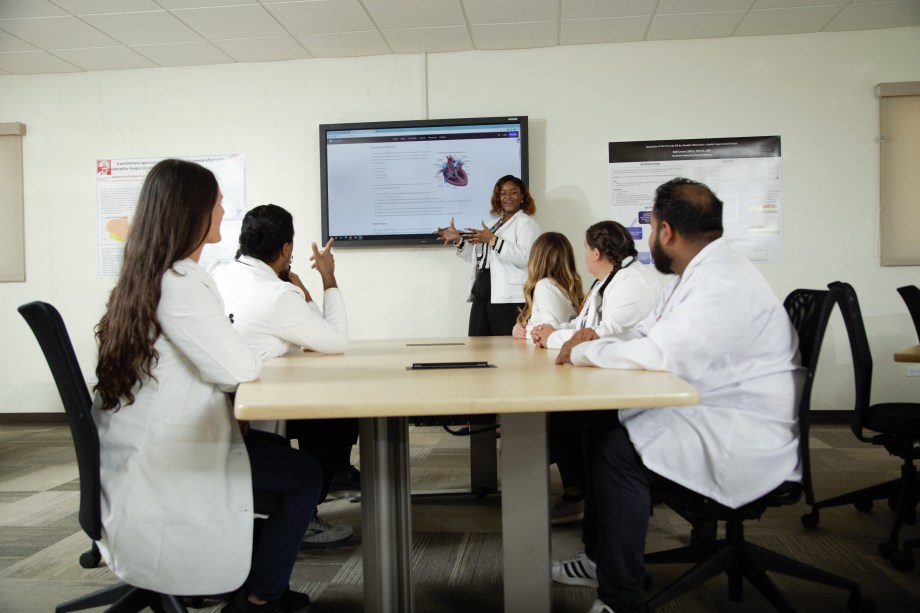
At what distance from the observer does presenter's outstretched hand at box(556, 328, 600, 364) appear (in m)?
1.88

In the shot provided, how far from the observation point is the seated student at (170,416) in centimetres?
151

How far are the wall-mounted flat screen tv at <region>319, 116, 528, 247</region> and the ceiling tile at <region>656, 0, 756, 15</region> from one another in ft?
4.20

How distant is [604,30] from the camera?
4.45 meters

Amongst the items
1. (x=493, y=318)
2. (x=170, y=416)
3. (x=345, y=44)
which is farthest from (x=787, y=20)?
(x=170, y=416)

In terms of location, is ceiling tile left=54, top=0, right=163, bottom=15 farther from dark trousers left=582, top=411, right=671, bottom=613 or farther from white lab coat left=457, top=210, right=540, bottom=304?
dark trousers left=582, top=411, right=671, bottom=613

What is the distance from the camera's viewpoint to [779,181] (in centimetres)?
461

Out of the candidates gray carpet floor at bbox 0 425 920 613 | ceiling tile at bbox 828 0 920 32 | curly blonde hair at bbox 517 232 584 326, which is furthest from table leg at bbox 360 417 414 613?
ceiling tile at bbox 828 0 920 32

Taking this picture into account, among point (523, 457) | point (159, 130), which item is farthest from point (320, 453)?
point (159, 130)

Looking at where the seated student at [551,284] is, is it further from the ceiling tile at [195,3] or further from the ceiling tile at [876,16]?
the ceiling tile at [876,16]

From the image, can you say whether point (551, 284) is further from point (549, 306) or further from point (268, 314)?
point (268, 314)

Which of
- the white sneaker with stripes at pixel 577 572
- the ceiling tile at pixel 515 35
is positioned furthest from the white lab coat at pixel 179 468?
the ceiling tile at pixel 515 35

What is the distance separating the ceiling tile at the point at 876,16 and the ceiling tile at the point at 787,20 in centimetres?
8

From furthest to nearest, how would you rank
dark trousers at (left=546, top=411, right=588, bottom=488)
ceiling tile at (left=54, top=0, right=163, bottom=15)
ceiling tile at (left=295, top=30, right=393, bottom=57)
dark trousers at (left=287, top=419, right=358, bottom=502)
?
ceiling tile at (left=295, top=30, right=393, bottom=57)
ceiling tile at (left=54, top=0, right=163, bottom=15)
dark trousers at (left=546, top=411, right=588, bottom=488)
dark trousers at (left=287, top=419, right=358, bottom=502)

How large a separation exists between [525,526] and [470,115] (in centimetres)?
366
